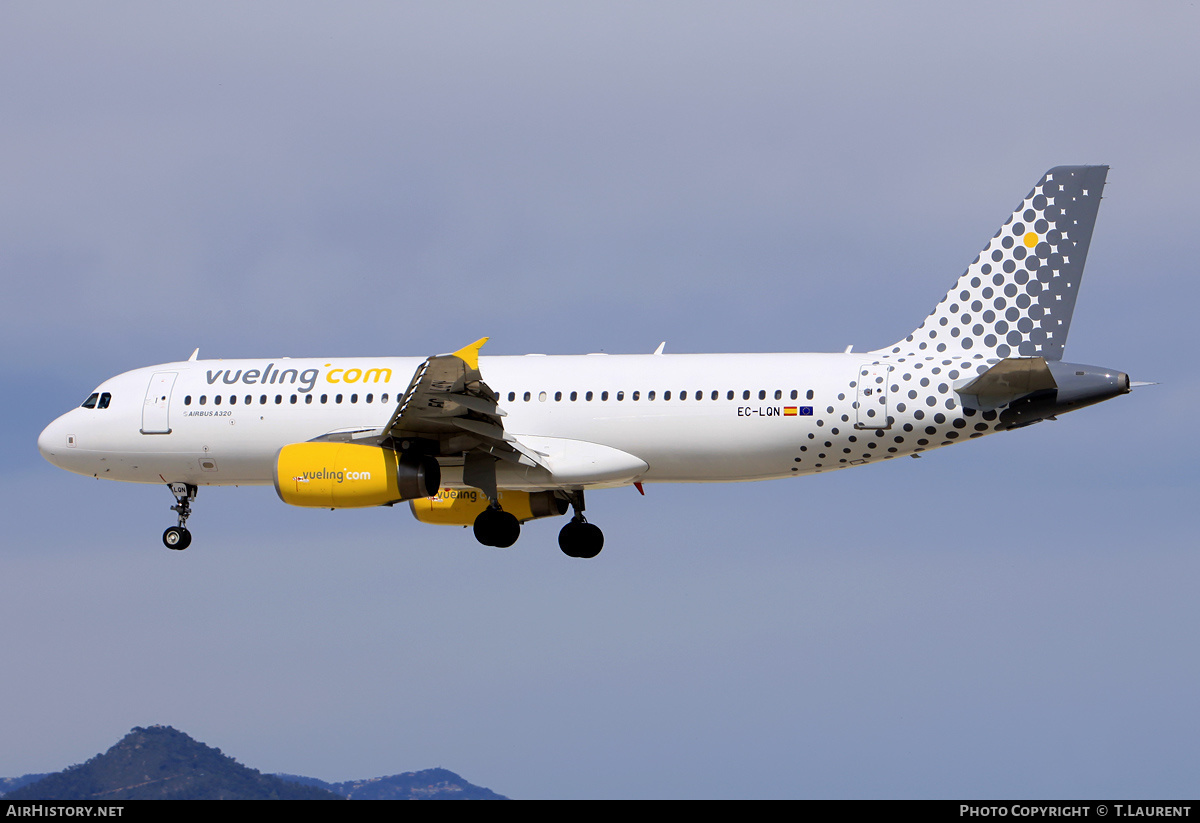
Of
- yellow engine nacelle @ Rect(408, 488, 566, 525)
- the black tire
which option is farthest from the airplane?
the black tire

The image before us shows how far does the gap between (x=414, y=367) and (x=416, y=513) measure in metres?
3.93

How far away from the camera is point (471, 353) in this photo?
1023 inches

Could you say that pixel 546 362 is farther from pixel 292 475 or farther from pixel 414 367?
pixel 292 475

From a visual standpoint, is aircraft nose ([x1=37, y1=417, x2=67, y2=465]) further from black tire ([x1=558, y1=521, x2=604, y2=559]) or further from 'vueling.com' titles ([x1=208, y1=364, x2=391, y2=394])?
black tire ([x1=558, y1=521, x2=604, y2=559])

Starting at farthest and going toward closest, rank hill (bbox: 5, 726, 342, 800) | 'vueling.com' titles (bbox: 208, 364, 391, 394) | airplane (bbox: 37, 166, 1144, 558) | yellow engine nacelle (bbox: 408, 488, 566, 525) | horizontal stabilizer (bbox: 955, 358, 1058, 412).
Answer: hill (bbox: 5, 726, 342, 800) < yellow engine nacelle (bbox: 408, 488, 566, 525) < 'vueling.com' titles (bbox: 208, 364, 391, 394) < airplane (bbox: 37, 166, 1144, 558) < horizontal stabilizer (bbox: 955, 358, 1058, 412)

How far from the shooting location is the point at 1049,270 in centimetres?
2766

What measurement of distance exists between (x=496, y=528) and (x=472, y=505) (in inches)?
82.1

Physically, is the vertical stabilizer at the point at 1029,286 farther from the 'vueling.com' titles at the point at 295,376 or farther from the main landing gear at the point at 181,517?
the main landing gear at the point at 181,517

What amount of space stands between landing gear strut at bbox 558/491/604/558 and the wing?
3.81 metres

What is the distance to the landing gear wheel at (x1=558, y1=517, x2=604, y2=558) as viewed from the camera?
3169 centimetres

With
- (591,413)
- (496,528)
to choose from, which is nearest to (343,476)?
(496,528)

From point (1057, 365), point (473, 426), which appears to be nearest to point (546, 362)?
point (473, 426)

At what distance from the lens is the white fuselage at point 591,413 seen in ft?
88.1

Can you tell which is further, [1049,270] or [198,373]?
[198,373]
